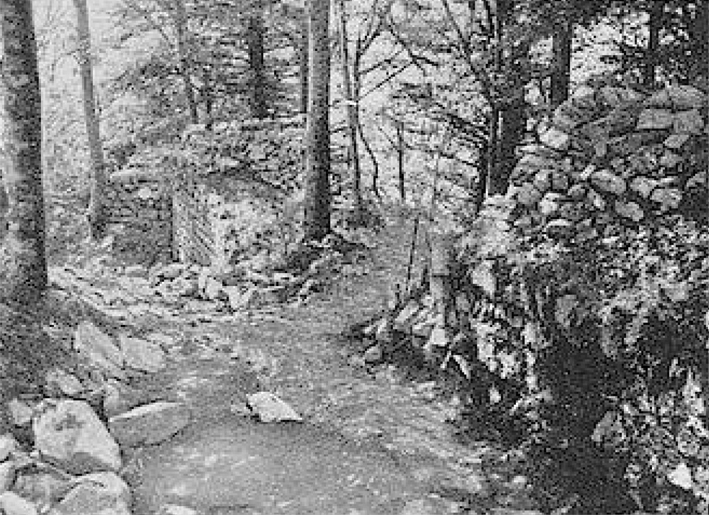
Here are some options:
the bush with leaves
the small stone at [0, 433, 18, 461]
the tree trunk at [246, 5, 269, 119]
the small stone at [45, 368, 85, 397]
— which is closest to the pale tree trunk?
the tree trunk at [246, 5, 269, 119]

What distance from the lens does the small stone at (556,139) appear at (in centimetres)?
746

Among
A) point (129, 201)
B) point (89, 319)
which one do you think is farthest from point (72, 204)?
point (89, 319)

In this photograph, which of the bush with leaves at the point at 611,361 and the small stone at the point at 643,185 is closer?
the bush with leaves at the point at 611,361

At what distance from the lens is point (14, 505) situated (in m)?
5.16

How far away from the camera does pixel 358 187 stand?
1269 cm

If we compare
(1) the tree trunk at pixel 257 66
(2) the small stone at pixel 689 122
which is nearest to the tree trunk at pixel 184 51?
(1) the tree trunk at pixel 257 66

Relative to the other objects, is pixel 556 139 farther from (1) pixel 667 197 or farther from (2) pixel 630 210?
(1) pixel 667 197

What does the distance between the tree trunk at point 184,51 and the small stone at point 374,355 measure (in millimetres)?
7847

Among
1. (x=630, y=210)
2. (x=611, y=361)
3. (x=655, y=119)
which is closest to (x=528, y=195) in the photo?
(x=630, y=210)

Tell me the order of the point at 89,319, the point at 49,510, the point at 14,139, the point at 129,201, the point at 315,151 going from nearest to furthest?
the point at 49,510
the point at 14,139
the point at 89,319
the point at 315,151
the point at 129,201

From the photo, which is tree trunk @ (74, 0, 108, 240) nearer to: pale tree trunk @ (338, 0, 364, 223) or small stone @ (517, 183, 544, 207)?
pale tree trunk @ (338, 0, 364, 223)

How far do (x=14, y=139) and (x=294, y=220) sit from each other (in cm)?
577

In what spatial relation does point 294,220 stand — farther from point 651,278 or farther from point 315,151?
point 651,278

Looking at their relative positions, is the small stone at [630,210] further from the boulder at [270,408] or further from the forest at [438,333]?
the boulder at [270,408]
